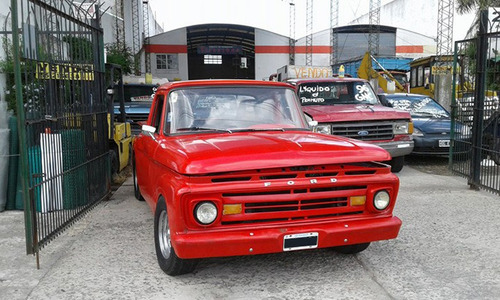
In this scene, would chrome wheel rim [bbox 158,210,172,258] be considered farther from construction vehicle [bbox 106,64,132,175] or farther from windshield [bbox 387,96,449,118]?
windshield [bbox 387,96,449,118]

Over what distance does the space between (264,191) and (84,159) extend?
10.2 feet

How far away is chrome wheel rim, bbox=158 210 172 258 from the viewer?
387 cm

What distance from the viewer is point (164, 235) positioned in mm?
3932

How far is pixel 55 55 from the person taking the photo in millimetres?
Answer: 4945

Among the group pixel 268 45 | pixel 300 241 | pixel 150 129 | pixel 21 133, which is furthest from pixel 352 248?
pixel 268 45

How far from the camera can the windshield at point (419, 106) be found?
10.7m

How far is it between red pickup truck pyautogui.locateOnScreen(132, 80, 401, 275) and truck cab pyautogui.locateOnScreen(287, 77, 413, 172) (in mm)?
3804

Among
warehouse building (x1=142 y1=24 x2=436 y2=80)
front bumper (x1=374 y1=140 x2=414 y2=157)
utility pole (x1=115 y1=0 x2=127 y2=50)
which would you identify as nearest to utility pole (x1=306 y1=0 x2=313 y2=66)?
warehouse building (x1=142 y1=24 x2=436 y2=80)

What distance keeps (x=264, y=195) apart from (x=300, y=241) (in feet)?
1.49

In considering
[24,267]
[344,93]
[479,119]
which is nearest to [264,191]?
[24,267]

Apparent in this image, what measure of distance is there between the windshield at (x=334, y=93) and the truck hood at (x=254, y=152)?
516 centimetres

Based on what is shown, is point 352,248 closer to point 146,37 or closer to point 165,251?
point 165,251

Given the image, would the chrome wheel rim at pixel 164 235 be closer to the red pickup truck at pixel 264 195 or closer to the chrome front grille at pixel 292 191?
the red pickup truck at pixel 264 195

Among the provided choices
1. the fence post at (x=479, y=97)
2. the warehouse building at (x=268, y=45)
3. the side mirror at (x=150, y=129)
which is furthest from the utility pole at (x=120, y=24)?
the side mirror at (x=150, y=129)
